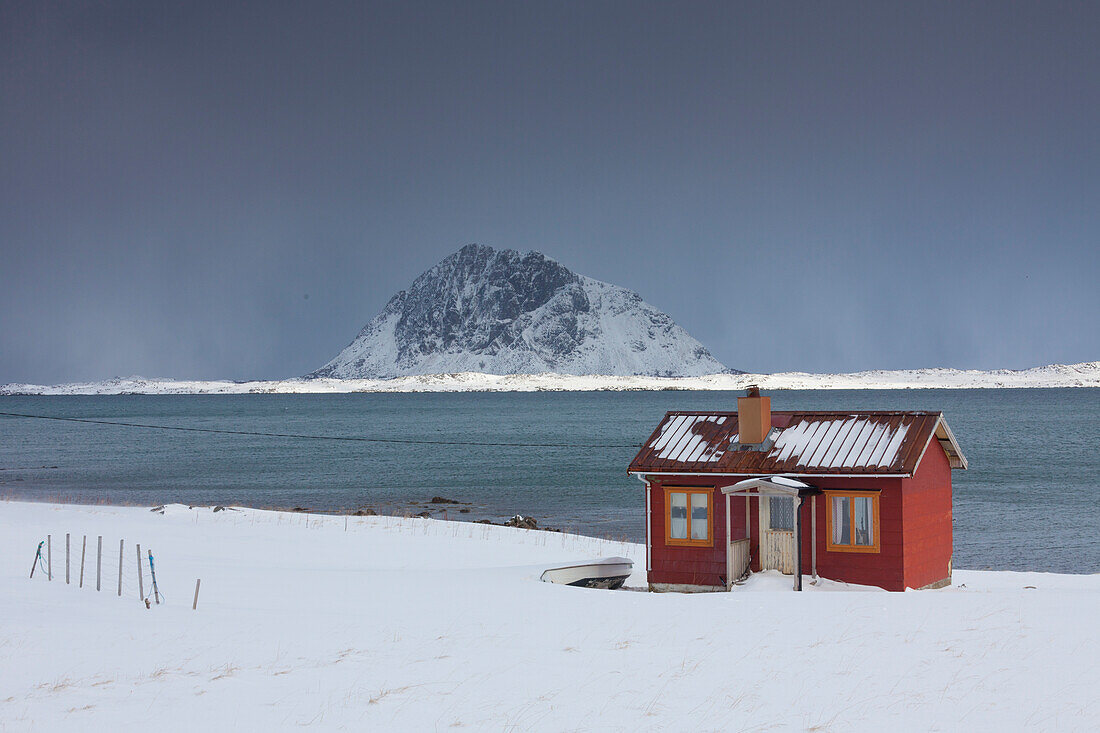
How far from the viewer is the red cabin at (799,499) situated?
22.5m

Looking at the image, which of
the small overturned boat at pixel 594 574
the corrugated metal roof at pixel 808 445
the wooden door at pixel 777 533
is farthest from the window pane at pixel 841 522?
the small overturned boat at pixel 594 574

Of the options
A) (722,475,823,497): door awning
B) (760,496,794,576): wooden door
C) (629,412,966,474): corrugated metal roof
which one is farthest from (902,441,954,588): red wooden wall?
(760,496,794,576): wooden door

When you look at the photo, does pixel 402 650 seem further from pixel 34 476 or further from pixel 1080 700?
pixel 34 476

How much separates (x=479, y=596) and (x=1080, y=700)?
41.2 feet

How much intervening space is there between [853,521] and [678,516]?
14.0ft

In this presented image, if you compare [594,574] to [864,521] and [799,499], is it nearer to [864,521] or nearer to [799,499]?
[799,499]

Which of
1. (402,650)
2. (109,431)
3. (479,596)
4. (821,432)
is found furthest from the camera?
(109,431)

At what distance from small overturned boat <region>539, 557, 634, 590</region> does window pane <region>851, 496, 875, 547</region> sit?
6.40m

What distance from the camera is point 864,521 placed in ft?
74.7

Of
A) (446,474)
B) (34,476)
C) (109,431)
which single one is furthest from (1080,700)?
(109,431)

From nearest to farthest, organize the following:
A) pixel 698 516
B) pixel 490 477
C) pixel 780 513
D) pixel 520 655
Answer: pixel 520 655
pixel 780 513
pixel 698 516
pixel 490 477

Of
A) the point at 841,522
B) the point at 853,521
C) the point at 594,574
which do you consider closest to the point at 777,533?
the point at 841,522

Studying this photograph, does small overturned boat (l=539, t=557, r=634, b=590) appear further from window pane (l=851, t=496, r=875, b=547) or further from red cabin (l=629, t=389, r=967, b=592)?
window pane (l=851, t=496, r=875, b=547)

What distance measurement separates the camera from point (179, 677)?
13555 mm
